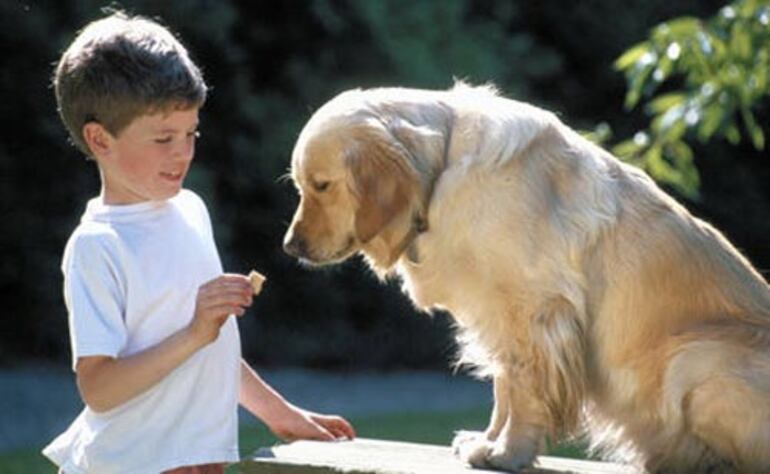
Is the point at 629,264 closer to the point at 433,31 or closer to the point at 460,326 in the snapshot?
the point at 460,326

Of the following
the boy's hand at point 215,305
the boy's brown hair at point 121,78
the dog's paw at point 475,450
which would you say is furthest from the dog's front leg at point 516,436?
the boy's brown hair at point 121,78

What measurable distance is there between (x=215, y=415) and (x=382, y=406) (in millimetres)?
8648

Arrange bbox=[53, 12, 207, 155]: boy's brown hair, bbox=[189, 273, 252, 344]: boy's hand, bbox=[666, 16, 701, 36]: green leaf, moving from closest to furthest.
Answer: bbox=[189, 273, 252, 344]: boy's hand
bbox=[53, 12, 207, 155]: boy's brown hair
bbox=[666, 16, 701, 36]: green leaf

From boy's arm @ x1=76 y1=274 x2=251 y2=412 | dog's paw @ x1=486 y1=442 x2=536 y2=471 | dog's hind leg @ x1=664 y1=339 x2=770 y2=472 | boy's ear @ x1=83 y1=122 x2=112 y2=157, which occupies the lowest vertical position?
dog's paw @ x1=486 y1=442 x2=536 y2=471

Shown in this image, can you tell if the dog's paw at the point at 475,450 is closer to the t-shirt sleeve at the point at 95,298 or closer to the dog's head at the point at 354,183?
the dog's head at the point at 354,183

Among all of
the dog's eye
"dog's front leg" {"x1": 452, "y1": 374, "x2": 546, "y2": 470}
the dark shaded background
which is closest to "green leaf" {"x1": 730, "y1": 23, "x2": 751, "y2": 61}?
"dog's front leg" {"x1": 452, "y1": 374, "x2": 546, "y2": 470}

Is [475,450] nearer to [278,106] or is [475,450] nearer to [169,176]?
[169,176]

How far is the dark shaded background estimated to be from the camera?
1053cm

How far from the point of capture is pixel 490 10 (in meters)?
12.4

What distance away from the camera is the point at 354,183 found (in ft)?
13.2

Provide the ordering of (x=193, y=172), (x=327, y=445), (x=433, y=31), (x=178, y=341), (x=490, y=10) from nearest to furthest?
1. (x=178, y=341)
2. (x=327, y=445)
3. (x=193, y=172)
4. (x=433, y=31)
5. (x=490, y=10)

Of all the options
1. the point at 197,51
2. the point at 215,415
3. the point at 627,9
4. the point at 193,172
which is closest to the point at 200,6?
the point at 197,51

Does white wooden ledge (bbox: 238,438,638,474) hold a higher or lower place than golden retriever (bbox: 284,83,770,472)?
lower

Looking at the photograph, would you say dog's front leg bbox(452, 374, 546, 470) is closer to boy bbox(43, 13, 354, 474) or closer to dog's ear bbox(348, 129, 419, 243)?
dog's ear bbox(348, 129, 419, 243)
